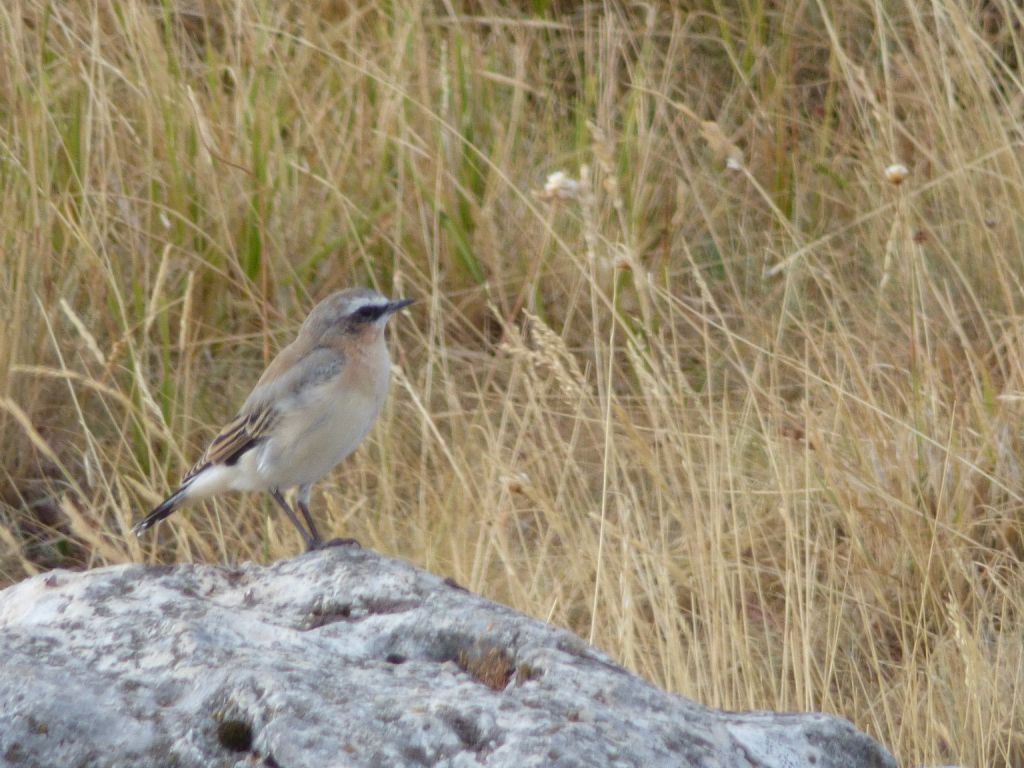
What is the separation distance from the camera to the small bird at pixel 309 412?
393cm

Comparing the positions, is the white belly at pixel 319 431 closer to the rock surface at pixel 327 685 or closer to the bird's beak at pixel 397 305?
the bird's beak at pixel 397 305

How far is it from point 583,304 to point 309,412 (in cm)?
235

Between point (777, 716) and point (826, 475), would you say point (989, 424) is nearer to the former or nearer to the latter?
point (826, 475)

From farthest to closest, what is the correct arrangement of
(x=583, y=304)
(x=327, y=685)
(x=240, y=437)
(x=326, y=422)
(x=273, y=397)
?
(x=583, y=304)
(x=240, y=437)
(x=273, y=397)
(x=326, y=422)
(x=327, y=685)

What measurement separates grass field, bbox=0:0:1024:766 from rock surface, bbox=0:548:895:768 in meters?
1.32

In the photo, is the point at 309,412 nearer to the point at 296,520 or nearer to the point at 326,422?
the point at 326,422

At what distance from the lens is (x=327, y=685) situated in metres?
2.01

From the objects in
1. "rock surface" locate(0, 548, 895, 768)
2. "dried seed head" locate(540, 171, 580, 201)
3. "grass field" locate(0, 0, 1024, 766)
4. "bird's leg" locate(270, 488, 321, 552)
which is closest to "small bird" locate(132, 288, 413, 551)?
"bird's leg" locate(270, 488, 321, 552)

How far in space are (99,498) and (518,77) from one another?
2.51 m

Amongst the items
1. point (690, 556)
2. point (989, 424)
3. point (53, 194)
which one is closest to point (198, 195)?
point (53, 194)

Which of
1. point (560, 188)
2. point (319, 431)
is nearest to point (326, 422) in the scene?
point (319, 431)

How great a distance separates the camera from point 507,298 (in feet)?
20.1

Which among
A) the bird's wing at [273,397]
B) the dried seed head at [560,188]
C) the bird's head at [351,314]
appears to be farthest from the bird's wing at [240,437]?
the dried seed head at [560,188]

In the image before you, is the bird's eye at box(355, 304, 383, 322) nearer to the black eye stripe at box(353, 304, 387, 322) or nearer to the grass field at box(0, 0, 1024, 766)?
the black eye stripe at box(353, 304, 387, 322)
